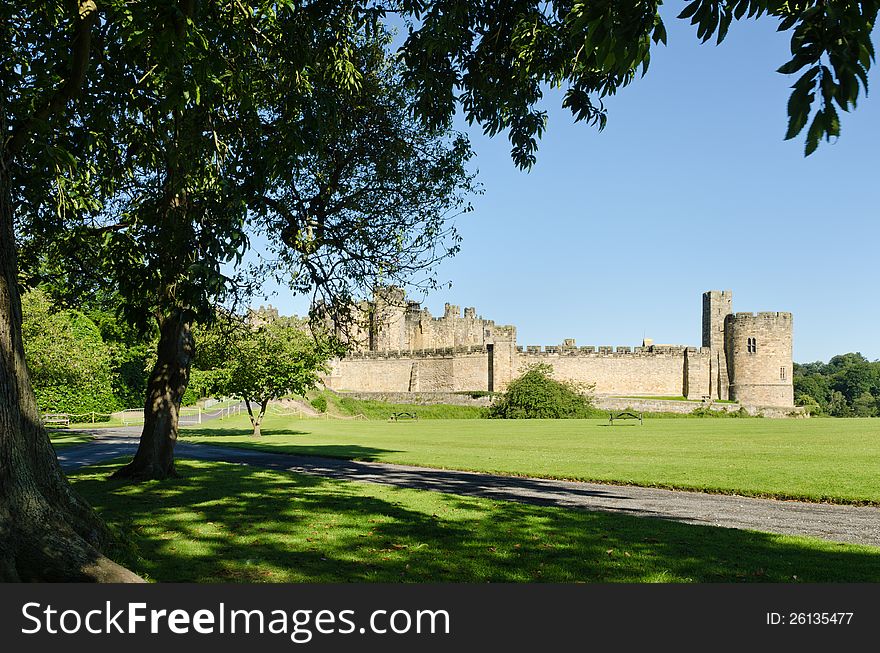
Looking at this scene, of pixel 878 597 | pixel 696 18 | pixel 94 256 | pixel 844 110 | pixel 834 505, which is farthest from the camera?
pixel 94 256

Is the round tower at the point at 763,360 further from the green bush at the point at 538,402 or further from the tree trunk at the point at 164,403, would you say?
the tree trunk at the point at 164,403

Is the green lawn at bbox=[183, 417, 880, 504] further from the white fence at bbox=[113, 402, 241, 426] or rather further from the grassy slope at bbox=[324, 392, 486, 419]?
the grassy slope at bbox=[324, 392, 486, 419]

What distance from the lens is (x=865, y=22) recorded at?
11.3ft

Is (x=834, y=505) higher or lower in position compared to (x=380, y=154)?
lower

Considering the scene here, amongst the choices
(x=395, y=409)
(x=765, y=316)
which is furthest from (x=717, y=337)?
(x=395, y=409)

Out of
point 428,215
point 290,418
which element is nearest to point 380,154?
point 428,215

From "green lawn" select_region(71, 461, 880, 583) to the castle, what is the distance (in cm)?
5285

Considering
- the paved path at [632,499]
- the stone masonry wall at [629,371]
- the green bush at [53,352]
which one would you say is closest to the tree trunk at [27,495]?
the paved path at [632,499]

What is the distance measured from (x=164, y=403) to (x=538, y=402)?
126 feet

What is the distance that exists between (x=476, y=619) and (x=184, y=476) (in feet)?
34.7

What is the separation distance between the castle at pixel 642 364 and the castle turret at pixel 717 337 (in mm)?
92

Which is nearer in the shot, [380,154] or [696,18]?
[696,18]

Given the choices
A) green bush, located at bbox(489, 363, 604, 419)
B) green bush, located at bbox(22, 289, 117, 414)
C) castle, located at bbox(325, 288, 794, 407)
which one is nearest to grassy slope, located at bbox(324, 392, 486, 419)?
green bush, located at bbox(489, 363, 604, 419)

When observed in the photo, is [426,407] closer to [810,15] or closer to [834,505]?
[834,505]
